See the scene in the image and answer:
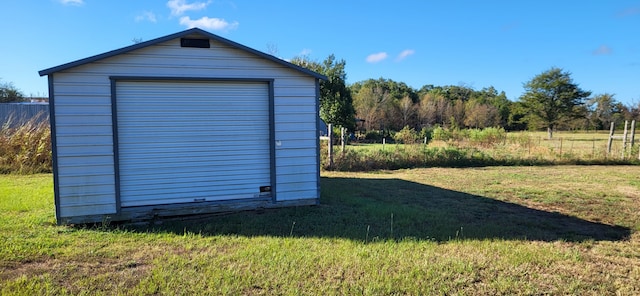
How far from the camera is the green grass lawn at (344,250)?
3.42 m

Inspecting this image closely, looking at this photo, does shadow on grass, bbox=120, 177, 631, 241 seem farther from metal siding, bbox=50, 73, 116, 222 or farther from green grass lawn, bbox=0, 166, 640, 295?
metal siding, bbox=50, 73, 116, 222

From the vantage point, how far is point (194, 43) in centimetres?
600

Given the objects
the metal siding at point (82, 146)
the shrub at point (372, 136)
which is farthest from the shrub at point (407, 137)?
the metal siding at point (82, 146)

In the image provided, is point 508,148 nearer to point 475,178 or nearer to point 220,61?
point 475,178

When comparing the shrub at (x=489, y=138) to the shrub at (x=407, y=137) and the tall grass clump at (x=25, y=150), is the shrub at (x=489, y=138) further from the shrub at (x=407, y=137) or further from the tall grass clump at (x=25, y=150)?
the tall grass clump at (x=25, y=150)

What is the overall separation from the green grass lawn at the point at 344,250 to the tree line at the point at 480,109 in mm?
31898

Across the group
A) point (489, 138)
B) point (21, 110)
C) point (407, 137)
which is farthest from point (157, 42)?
point (489, 138)

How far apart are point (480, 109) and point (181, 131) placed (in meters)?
50.0

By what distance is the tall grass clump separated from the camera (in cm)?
1150

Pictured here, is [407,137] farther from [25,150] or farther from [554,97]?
[554,97]

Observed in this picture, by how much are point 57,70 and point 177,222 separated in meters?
2.64

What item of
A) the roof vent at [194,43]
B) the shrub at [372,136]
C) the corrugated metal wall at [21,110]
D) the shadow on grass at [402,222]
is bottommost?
the shadow on grass at [402,222]

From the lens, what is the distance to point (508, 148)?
1742cm

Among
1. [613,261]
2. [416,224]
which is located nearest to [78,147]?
[416,224]
